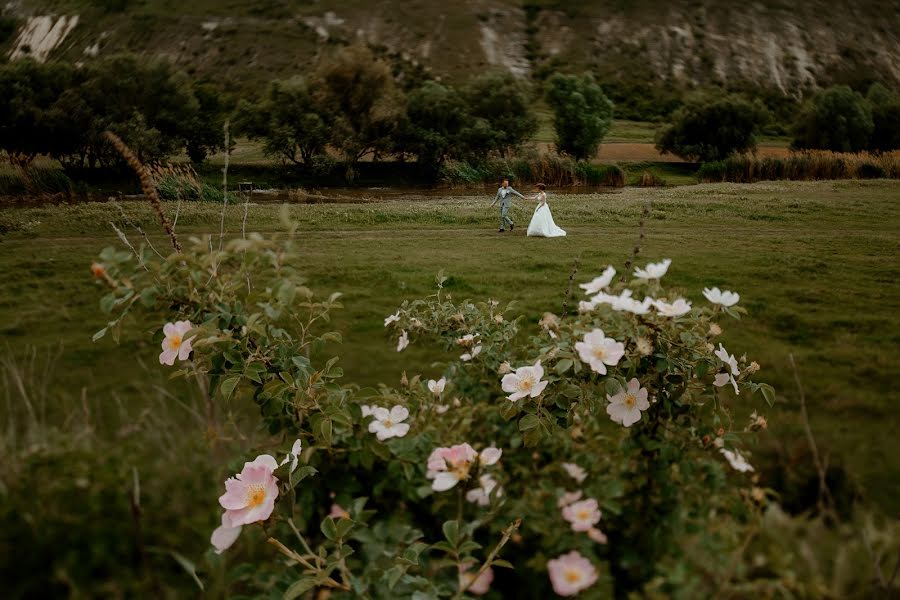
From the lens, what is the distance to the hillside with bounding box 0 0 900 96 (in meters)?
36.0

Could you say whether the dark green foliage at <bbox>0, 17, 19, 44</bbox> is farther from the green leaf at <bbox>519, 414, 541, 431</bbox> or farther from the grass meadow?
Answer: the green leaf at <bbox>519, 414, 541, 431</bbox>

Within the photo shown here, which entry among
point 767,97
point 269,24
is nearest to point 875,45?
point 767,97

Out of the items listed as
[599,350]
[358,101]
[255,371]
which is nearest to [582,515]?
[599,350]

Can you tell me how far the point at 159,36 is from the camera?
36625mm

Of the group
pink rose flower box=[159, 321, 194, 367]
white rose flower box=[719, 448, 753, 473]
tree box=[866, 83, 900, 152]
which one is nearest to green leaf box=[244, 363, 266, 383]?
pink rose flower box=[159, 321, 194, 367]

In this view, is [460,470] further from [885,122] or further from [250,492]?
[885,122]

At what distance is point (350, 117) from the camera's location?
18562mm

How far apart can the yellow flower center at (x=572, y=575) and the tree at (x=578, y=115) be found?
2117 centimetres

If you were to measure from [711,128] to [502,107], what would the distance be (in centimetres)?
825

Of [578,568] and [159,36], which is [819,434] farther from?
[159,36]

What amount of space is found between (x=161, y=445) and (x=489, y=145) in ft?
59.7

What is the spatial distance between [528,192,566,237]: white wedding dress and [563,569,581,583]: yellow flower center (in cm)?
556

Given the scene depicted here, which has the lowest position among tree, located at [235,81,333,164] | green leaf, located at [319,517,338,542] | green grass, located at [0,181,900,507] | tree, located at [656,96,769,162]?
tree, located at [656,96,769,162]

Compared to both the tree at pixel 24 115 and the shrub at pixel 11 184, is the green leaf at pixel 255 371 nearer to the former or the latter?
the shrub at pixel 11 184
